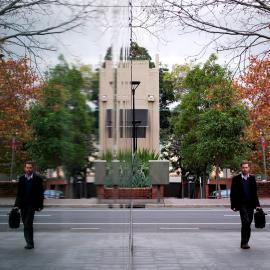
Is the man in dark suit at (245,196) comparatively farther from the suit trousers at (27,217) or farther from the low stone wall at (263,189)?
the low stone wall at (263,189)

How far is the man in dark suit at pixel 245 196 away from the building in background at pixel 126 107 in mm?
6797

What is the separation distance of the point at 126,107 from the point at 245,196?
707 centimetres

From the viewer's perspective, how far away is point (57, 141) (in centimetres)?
128

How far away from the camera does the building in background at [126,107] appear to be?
51.6 inches

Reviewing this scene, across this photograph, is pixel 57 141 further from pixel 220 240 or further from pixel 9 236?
pixel 220 240

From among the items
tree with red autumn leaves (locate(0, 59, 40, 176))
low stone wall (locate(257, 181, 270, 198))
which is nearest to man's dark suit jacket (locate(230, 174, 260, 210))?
tree with red autumn leaves (locate(0, 59, 40, 176))

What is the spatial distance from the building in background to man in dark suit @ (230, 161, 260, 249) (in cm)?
680

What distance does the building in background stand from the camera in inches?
51.6

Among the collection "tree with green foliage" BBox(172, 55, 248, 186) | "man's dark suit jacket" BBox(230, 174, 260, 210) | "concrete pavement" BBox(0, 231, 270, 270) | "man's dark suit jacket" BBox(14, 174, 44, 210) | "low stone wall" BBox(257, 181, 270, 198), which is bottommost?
"concrete pavement" BBox(0, 231, 270, 270)

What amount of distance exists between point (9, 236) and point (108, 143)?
23.0 feet

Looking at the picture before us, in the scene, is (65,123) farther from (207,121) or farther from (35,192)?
(207,121)

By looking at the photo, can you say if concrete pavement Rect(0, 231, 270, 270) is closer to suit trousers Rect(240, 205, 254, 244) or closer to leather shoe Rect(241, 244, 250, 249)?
leather shoe Rect(241, 244, 250, 249)

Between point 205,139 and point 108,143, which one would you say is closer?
point 108,143

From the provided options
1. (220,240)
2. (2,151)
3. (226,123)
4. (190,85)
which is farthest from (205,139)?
(2,151)
